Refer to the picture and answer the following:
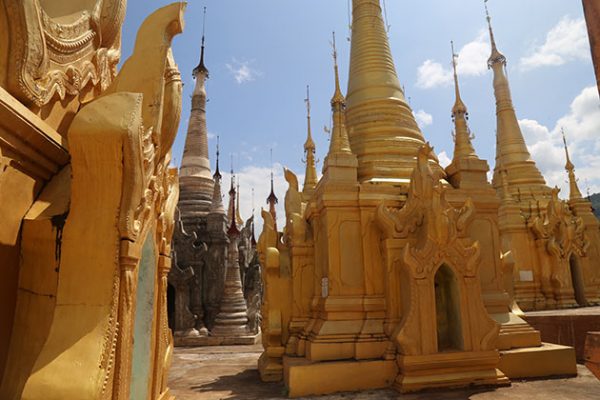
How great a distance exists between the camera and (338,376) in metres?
6.90

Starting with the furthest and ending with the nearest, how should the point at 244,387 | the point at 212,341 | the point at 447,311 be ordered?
the point at 212,341 → the point at 244,387 → the point at 447,311

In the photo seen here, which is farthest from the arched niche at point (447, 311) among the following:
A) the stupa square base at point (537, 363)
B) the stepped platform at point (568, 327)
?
the stepped platform at point (568, 327)

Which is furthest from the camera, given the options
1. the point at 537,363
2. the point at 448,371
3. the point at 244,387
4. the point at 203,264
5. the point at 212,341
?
the point at 203,264

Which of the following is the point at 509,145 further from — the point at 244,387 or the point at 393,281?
the point at 244,387

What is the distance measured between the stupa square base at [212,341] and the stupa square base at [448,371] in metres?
10.2

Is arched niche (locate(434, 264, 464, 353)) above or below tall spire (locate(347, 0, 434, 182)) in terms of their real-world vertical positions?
below

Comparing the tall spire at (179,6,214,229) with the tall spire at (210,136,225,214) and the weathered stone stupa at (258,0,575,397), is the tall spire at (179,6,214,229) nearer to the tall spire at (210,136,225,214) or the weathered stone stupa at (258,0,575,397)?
the tall spire at (210,136,225,214)

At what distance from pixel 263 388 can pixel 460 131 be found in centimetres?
674

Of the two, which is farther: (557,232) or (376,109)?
(557,232)

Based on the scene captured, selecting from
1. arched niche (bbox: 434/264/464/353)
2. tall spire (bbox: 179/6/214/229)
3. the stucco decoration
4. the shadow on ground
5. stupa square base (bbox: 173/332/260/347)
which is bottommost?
stupa square base (bbox: 173/332/260/347)

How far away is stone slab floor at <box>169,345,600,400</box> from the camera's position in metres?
6.32

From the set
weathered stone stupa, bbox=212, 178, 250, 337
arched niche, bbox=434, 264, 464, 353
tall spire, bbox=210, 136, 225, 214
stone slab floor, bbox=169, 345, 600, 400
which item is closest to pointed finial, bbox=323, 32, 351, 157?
arched niche, bbox=434, 264, 464, 353

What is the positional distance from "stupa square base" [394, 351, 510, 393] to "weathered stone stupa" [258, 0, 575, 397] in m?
0.02

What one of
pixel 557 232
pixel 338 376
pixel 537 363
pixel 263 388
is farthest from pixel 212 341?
pixel 557 232
